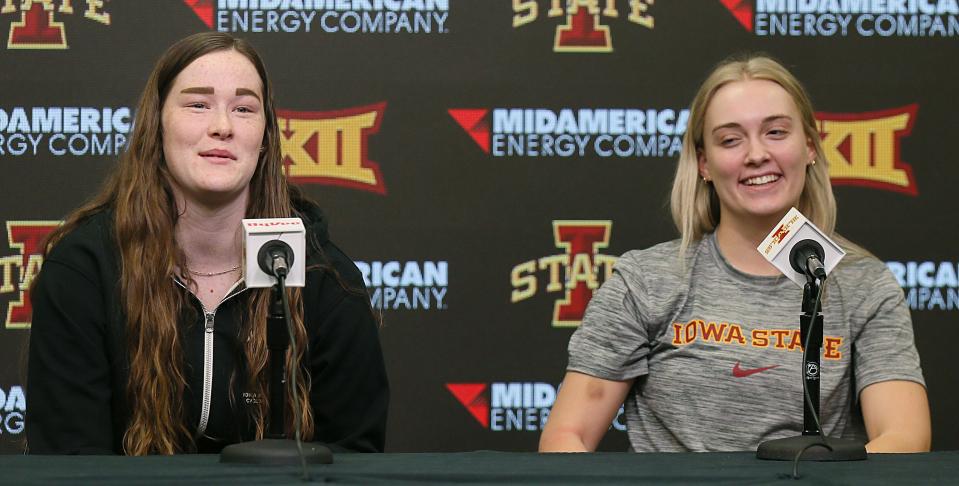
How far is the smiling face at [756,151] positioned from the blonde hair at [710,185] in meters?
0.02

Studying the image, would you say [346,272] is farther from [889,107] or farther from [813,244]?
[889,107]

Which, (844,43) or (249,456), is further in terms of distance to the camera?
(844,43)

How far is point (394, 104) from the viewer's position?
8.68 ft

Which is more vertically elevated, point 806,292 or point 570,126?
point 570,126

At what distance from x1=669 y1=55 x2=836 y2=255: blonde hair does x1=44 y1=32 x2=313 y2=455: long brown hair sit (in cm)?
69

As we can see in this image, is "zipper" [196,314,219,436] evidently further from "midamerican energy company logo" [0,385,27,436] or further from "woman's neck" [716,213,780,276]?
"midamerican energy company logo" [0,385,27,436]

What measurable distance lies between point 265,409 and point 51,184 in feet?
3.59

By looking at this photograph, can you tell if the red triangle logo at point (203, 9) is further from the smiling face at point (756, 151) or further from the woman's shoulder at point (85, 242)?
the smiling face at point (756, 151)

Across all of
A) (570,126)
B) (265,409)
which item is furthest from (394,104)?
(265,409)

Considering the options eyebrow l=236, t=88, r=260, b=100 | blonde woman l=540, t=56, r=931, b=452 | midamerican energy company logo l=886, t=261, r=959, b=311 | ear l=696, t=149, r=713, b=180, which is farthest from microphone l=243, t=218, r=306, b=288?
midamerican energy company logo l=886, t=261, r=959, b=311

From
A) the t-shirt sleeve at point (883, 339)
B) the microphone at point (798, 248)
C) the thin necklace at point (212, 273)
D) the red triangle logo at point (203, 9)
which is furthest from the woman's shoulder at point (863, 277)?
the red triangle logo at point (203, 9)

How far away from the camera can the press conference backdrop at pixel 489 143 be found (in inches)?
103

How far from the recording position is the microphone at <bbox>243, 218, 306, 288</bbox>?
53.4 inches

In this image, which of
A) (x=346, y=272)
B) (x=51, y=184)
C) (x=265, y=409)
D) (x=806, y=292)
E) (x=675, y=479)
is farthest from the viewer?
(x=51, y=184)
